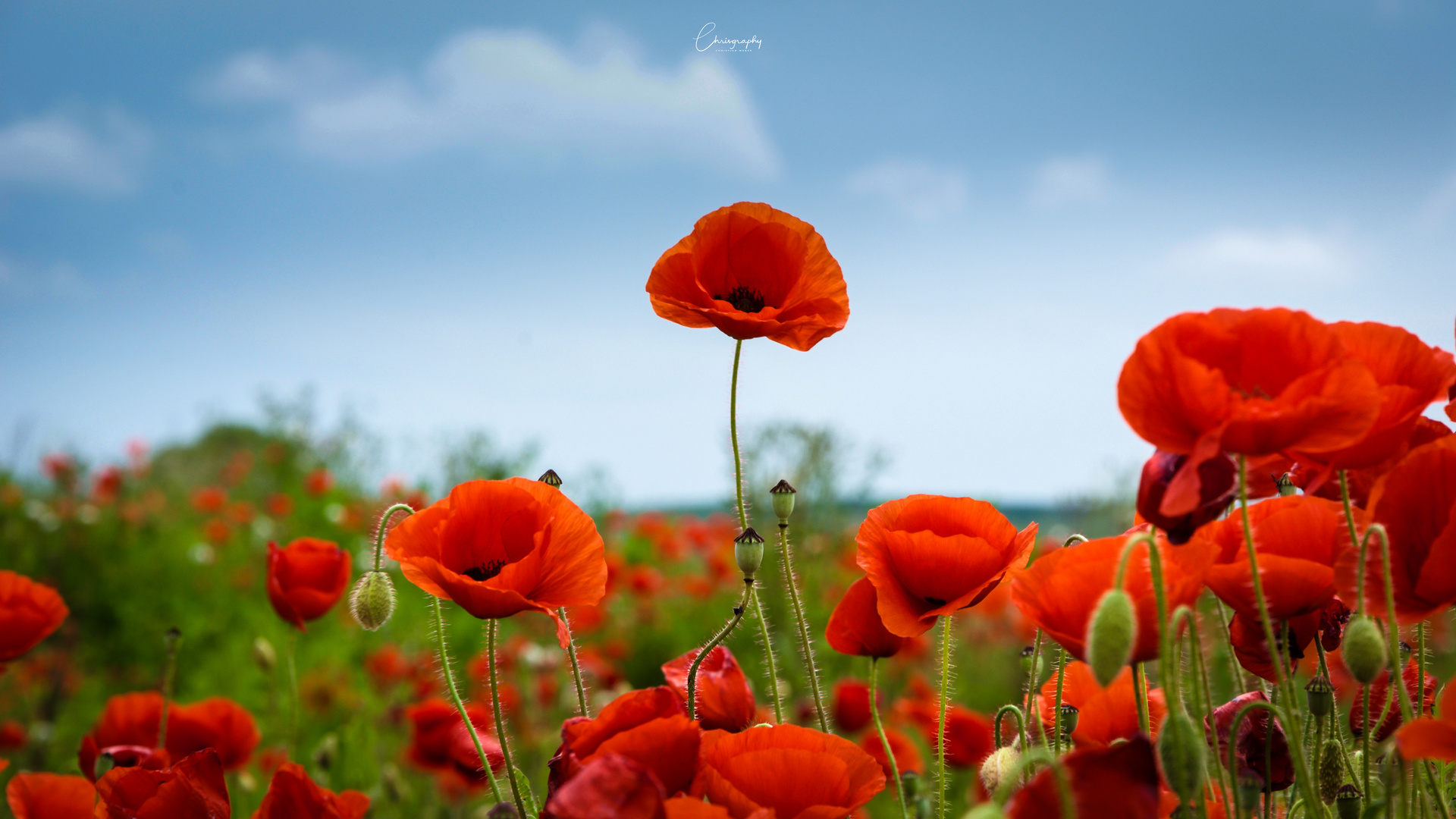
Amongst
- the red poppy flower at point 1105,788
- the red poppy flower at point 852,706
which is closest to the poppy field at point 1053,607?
the red poppy flower at point 1105,788

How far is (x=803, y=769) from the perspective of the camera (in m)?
0.78

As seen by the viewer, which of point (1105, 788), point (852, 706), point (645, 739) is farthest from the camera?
point (852, 706)

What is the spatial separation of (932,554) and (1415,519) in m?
0.41

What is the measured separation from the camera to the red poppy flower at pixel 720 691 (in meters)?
1.01

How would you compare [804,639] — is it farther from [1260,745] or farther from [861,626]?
[1260,745]

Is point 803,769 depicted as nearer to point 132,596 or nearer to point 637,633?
point 637,633

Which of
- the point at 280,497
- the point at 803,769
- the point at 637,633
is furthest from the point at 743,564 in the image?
the point at 280,497

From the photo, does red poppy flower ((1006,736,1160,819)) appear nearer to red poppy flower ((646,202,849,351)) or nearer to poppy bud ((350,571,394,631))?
red poppy flower ((646,202,849,351))

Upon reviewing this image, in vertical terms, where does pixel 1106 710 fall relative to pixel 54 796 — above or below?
above

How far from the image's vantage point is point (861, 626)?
3.52ft

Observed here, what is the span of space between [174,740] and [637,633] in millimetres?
4076

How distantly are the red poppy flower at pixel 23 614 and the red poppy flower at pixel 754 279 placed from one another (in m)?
1.05

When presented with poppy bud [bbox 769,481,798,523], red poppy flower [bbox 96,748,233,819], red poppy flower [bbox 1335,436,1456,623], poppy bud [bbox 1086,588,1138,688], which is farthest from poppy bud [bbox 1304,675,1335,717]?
red poppy flower [bbox 96,748,233,819]

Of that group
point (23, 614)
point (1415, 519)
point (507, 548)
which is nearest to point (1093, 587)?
point (1415, 519)
